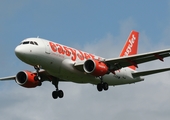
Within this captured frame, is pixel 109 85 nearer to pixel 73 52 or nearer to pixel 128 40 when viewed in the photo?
pixel 73 52

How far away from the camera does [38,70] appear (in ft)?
187

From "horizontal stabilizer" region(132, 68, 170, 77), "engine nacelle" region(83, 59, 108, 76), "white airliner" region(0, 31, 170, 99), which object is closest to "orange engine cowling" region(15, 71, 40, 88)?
"white airliner" region(0, 31, 170, 99)

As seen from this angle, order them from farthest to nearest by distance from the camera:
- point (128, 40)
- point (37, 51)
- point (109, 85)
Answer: point (128, 40) → point (109, 85) → point (37, 51)

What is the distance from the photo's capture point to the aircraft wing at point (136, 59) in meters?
56.7

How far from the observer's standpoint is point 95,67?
57.1 m

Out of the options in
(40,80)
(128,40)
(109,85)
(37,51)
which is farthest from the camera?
(128,40)

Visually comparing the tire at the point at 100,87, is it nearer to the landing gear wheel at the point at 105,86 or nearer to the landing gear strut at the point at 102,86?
the landing gear strut at the point at 102,86

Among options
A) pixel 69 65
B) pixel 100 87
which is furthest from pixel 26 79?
pixel 100 87

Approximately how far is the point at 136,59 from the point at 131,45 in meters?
13.8

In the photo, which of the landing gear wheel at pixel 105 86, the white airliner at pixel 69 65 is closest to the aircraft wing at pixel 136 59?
the white airliner at pixel 69 65

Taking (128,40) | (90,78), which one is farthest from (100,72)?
(128,40)

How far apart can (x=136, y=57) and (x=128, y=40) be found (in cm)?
1554

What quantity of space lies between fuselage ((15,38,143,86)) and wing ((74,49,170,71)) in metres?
0.96

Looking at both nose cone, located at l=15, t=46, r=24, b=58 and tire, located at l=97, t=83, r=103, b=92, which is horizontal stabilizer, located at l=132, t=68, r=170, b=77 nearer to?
tire, located at l=97, t=83, r=103, b=92
